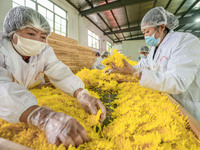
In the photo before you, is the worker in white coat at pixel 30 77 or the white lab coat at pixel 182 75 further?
the white lab coat at pixel 182 75

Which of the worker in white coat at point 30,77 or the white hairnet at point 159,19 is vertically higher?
the white hairnet at point 159,19

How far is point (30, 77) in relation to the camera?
1.22 metres

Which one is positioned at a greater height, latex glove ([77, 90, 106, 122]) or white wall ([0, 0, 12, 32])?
white wall ([0, 0, 12, 32])

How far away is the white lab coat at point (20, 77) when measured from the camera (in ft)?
2.14

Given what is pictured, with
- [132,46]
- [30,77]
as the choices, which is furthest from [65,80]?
[132,46]

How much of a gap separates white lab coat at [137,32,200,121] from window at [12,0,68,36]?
4.84 m

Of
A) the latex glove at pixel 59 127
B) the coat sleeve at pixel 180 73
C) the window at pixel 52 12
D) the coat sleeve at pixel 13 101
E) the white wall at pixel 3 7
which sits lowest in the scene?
the latex glove at pixel 59 127

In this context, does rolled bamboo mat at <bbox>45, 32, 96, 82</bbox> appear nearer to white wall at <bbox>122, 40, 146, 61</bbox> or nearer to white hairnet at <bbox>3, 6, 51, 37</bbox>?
white hairnet at <bbox>3, 6, 51, 37</bbox>

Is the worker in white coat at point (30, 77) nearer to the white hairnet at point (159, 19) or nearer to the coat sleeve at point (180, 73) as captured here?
the coat sleeve at point (180, 73)

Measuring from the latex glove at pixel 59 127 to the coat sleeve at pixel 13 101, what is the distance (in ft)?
0.28

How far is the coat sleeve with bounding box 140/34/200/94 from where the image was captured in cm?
98

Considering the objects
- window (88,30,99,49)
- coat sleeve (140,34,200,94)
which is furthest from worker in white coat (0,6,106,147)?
window (88,30,99,49)

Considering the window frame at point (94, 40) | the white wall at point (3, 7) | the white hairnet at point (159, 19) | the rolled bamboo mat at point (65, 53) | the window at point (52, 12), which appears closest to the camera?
the white hairnet at point (159, 19)

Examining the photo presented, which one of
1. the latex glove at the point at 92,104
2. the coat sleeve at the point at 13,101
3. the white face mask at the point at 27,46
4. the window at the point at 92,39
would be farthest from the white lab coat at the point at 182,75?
the window at the point at 92,39
